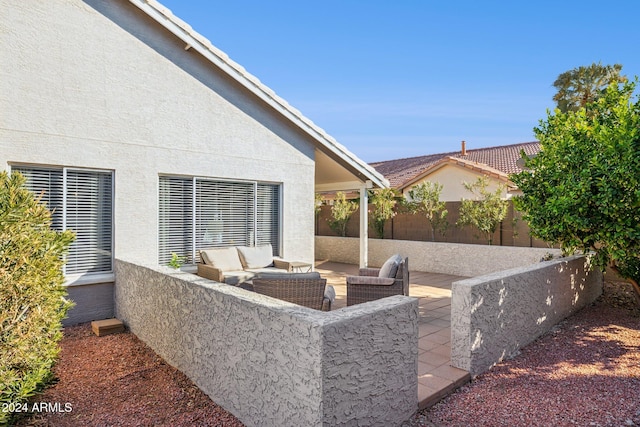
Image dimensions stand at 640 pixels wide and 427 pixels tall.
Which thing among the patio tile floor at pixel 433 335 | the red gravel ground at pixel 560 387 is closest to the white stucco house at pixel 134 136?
the patio tile floor at pixel 433 335

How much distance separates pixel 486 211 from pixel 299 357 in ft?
37.1

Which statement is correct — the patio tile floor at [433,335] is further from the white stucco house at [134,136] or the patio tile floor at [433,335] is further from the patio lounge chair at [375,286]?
the white stucco house at [134,136]

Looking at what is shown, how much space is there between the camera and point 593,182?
6.96 m

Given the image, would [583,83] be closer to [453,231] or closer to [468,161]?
[468,161]

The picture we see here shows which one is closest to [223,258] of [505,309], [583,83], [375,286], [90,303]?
[90,303]

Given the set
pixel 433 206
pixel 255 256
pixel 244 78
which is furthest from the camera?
pixel 433 206

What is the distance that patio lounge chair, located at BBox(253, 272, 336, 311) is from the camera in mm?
5742

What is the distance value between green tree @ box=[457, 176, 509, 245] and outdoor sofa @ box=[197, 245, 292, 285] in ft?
23.2

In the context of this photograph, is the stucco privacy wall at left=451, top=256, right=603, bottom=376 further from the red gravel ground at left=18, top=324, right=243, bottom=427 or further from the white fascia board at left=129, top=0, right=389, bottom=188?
the white fascia board at left=129, top=0, right=389, bottom=188

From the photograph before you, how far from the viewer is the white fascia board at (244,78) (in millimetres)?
8211

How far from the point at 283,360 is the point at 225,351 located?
115cm

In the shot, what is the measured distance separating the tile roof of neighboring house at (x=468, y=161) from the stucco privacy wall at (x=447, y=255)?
792 centimetres

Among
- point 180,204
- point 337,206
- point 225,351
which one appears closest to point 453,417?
point 225,351

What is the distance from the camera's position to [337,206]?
56.9 feet
